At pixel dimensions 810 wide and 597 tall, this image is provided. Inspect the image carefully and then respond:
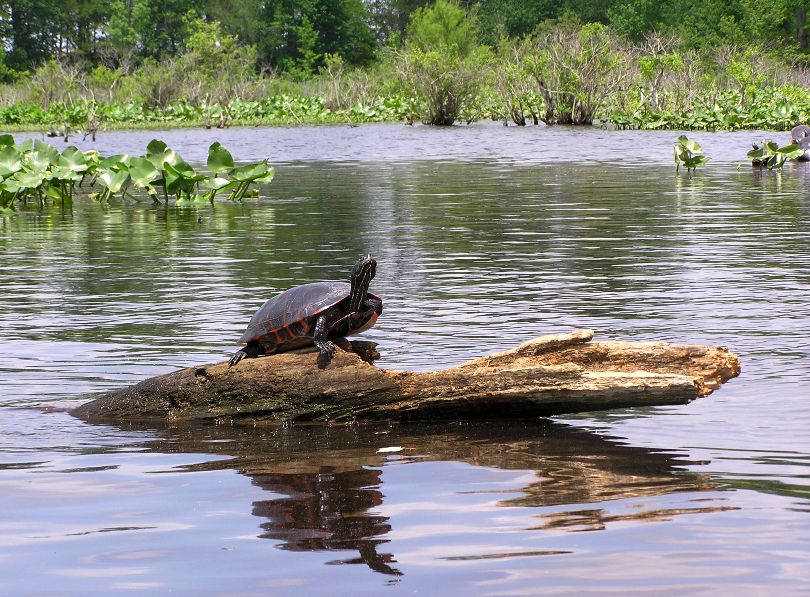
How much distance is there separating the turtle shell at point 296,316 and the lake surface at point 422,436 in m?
0.55

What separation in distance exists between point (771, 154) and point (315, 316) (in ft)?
72.8

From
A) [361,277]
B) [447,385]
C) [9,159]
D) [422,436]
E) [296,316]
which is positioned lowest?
[422,436]

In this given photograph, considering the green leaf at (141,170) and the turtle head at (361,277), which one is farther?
the green leaf at (141,170)

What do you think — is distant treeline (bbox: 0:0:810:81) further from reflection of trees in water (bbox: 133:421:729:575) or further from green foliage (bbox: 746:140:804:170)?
reflection of trees in water (bbox: 133:421:729:575)

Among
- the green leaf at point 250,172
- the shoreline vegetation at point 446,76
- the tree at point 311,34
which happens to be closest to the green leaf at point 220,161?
the green leaf at point 250,172

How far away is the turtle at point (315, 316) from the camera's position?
6.95 metres

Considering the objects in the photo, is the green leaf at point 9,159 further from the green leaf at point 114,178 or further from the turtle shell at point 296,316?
the turtle shell at point 296,316

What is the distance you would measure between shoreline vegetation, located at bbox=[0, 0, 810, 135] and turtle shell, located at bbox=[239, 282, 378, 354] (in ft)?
124

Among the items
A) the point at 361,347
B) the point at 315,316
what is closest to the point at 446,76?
the point at 361,347

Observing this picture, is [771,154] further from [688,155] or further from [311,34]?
[311,34]

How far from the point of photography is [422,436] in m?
6.72

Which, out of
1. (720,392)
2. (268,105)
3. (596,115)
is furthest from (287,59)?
(720,392)

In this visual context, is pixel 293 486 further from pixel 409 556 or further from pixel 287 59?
pixel 287 59

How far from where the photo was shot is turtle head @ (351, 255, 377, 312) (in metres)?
6.88
